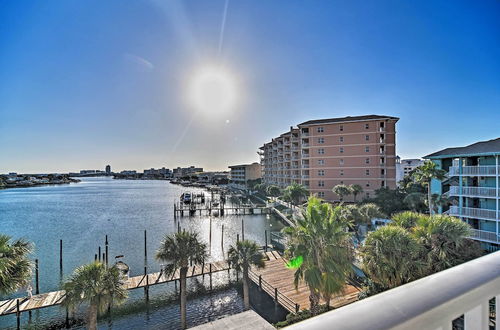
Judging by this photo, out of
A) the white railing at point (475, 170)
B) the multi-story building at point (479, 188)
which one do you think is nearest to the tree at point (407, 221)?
the multi-story building at point (479, 188)

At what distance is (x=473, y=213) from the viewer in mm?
17734

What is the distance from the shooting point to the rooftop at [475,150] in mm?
17125

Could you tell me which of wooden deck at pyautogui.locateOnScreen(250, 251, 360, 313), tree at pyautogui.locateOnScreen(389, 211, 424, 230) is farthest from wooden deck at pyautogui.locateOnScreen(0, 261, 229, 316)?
tree at pyautogui.locateOnScreen(389, 211, 424, 230)

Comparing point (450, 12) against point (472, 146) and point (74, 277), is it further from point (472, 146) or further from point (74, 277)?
point (74, 277)

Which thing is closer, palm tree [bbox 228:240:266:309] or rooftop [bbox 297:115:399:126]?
palm tree [bbox 228:240:266:309]

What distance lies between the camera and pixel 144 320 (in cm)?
1334

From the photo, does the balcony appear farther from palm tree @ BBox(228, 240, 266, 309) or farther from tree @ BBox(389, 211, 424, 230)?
palm tree @ BBox(228, 240, 266, 309)

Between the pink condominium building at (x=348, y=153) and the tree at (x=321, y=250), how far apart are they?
29657mm

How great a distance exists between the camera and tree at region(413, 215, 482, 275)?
979cm

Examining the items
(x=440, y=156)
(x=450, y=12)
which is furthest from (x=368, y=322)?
(x=440, y=156)

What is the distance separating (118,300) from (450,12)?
647 inches

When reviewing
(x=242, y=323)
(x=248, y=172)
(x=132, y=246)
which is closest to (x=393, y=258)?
(x=242, y=323)

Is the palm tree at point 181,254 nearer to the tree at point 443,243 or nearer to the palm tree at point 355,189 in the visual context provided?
the tree at point 443,243

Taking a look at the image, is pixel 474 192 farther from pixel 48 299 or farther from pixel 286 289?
pixel 48 299
